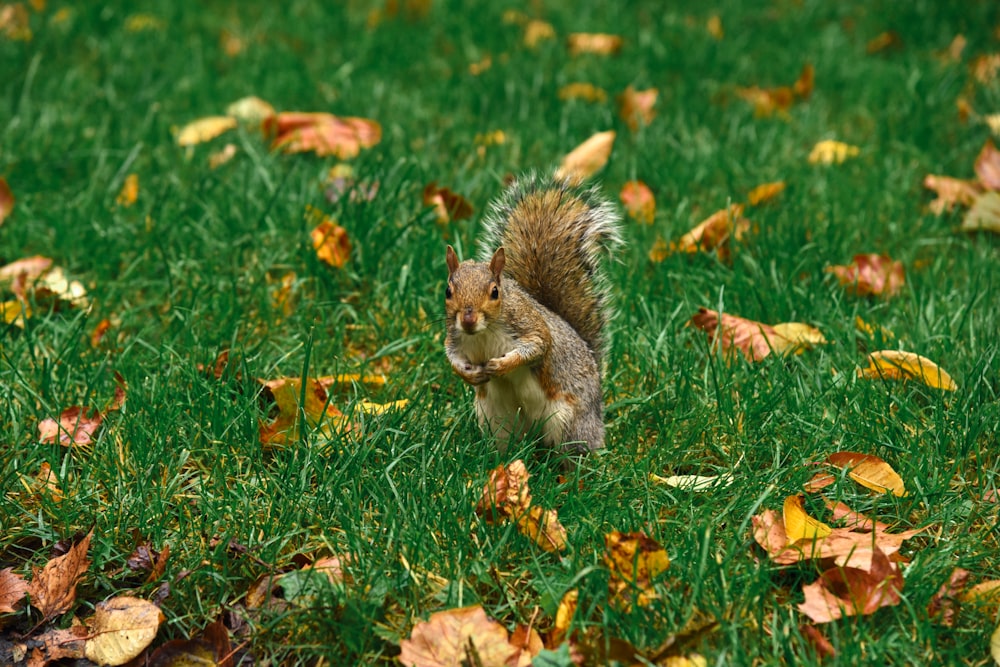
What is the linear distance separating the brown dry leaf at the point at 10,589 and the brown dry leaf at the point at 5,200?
1646mm

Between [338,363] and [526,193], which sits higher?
[526,193]

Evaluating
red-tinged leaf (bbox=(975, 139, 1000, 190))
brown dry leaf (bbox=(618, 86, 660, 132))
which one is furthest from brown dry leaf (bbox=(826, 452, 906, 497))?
brown dry leaf (bbox=(618, 86, 660, 132))

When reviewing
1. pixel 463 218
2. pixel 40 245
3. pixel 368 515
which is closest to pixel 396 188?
pixel 463 218

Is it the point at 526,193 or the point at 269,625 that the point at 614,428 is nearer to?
the point at 526,193

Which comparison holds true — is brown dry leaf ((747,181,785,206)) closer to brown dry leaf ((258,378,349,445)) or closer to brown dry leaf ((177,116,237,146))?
brown dry leaf ((258,378,349,445))

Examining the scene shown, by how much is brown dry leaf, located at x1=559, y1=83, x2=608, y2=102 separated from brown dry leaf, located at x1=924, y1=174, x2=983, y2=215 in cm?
134

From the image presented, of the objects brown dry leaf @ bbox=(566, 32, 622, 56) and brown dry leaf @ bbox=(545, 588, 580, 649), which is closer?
brown dry leaf @ bbox=(545, 588, 580, 649)

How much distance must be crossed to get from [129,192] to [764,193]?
2.15 metres

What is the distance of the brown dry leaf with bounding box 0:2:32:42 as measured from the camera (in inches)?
183

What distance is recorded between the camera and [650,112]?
4.25 metres

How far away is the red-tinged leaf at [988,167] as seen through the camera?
12.2 ft

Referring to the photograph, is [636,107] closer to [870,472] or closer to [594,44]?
[594,44]

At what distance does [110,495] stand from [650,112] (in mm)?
2727

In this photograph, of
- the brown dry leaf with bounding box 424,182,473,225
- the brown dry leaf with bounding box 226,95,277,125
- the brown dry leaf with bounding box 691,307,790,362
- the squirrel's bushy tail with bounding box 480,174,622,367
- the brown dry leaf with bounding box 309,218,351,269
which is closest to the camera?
the squirrel's bushy tail with bounding box 480,174,622,367
